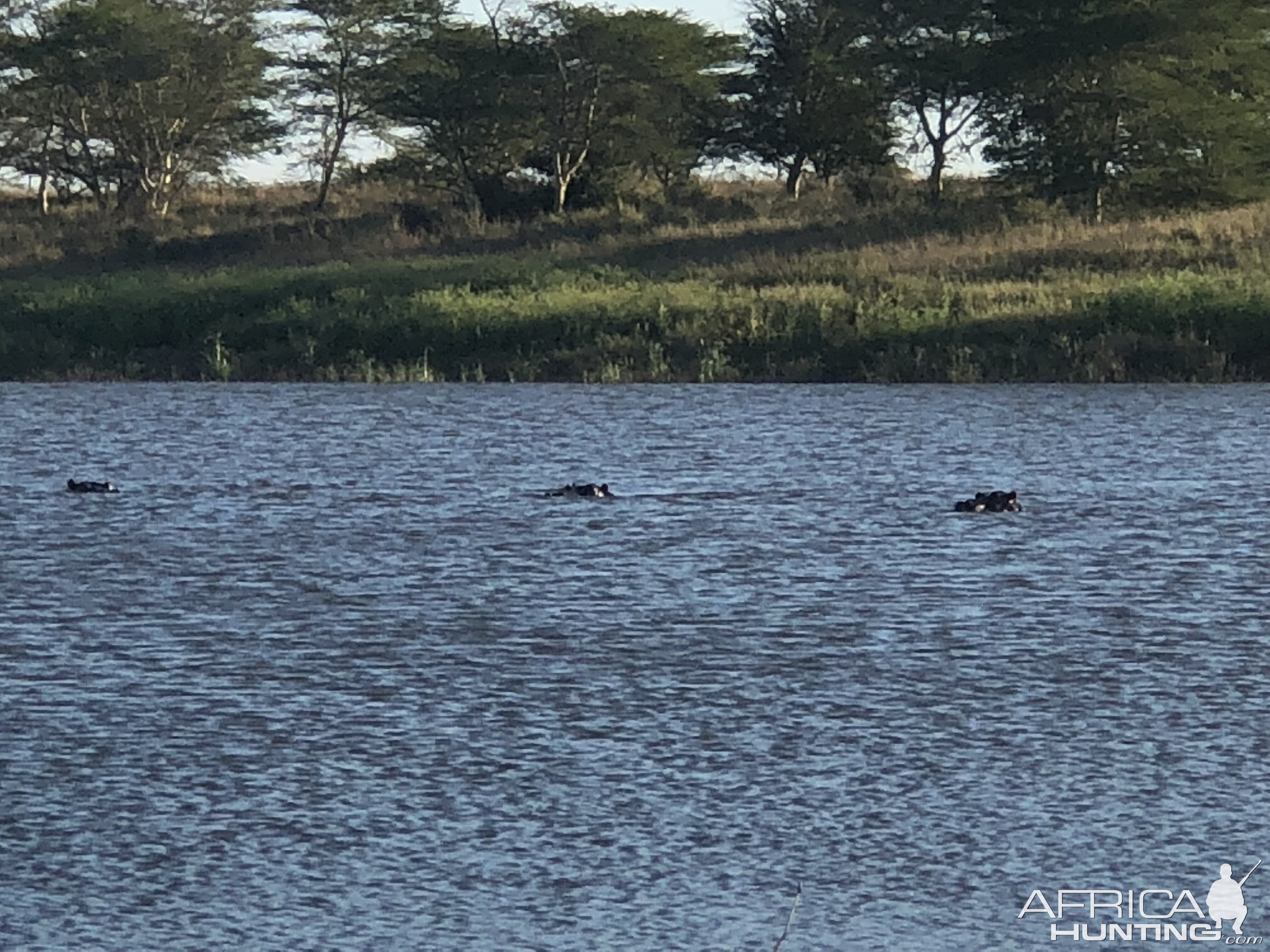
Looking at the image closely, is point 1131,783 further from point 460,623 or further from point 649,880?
point 460,623

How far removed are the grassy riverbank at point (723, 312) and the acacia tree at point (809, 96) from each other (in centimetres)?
808

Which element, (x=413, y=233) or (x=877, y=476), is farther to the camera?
(x=413, y=233)

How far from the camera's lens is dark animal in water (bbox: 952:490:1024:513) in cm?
1400

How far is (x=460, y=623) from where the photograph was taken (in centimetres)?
1023

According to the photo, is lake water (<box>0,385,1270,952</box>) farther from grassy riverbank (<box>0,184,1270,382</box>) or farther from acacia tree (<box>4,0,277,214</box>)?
acacia tree (<box>4,0,277,214</box>)

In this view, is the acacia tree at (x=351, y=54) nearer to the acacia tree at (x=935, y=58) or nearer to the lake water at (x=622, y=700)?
the acacia tree at (x=935, y=58)

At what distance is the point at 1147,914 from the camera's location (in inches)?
231

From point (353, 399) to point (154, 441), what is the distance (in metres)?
4.33

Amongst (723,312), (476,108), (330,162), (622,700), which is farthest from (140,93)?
(622,700)

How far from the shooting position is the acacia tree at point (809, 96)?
43.2 m

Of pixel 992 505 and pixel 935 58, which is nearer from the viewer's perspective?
pixel 992 505

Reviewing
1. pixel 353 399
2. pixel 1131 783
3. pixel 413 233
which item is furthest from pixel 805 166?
pixel 1131 783

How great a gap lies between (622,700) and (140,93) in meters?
40.4

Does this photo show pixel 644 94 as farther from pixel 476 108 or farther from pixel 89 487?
pixel 89 487
